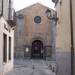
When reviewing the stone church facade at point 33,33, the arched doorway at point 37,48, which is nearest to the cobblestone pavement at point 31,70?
the stone church facade at point 33,33

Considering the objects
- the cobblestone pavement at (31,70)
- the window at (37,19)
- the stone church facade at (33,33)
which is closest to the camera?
the cobblestone pavement at (31,70)

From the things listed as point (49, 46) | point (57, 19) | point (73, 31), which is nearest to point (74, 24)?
point (73, 31)

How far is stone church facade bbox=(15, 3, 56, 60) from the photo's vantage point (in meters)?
49.3

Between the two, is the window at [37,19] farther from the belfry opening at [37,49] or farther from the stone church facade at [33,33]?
the belfry opening at [37,49]

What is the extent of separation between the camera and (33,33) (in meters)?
49.9

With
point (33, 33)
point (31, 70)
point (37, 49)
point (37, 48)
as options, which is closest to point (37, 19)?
point (33, 33)

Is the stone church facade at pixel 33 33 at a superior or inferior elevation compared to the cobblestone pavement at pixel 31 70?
superior

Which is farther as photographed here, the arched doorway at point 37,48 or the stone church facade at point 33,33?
the arched doorway at point 37,48

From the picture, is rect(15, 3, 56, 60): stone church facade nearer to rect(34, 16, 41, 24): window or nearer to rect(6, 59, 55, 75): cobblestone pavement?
rect(34, 16, 41, 24): window

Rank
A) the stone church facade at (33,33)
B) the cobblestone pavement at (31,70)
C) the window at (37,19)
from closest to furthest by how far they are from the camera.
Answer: the cobblestone pavement at (31,70), the stone church facade at (33,33), the window at (37,19)

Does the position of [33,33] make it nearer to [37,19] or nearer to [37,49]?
[37,19]

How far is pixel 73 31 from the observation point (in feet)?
39.6

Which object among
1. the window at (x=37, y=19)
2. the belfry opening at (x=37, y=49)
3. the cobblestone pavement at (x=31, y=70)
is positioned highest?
the window at (x=37, y=19)

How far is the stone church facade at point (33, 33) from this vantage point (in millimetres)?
49281
